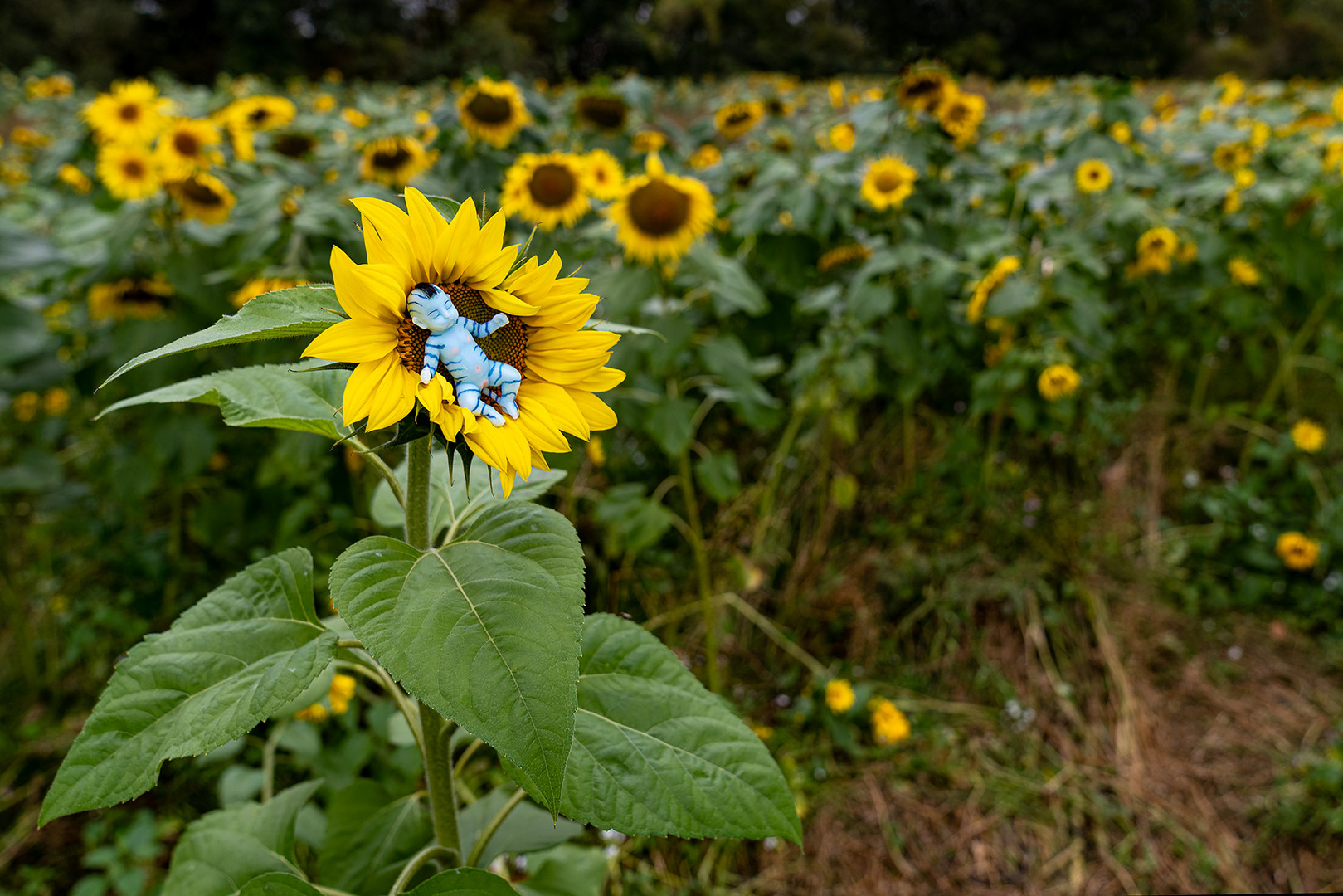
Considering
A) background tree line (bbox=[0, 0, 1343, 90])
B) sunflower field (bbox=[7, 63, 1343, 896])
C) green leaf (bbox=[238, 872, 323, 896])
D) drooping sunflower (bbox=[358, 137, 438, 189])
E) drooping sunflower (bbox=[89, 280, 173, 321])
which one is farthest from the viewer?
background tree line (bbox=[0, 0, 1343, 90])

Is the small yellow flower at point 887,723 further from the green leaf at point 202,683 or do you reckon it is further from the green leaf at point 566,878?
the green leaf at point 202,683

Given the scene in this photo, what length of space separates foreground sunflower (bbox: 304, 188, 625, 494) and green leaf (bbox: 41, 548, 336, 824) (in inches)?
9.1

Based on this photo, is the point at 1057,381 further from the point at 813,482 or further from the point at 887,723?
the point at 887,723

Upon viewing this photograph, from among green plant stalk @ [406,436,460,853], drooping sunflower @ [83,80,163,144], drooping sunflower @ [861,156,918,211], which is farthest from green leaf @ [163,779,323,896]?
drooping sunflower @ [83,80,163,144]

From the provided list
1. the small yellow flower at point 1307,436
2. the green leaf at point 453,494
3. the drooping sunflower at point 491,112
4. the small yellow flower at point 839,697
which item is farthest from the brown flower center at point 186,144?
the small yellow flower at point 1307,436

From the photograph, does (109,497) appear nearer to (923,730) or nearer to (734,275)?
(734,275)

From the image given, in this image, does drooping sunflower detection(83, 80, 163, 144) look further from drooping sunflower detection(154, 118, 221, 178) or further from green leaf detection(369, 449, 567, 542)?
green leaf detection(369, 449, 567, 542)

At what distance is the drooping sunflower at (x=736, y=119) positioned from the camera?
2.94 m

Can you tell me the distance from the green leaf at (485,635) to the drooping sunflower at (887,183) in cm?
185

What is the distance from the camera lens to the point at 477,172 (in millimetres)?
2279

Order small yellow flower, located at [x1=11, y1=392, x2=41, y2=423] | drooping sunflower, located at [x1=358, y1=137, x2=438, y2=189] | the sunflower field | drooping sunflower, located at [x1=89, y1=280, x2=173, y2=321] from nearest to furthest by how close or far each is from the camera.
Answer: the sunflower field < drooping sunflower, located at [x1=89, y1=280, x2=173, y2=321] < drooping sunflower, located at [x1=358, y1=137, x2=438, y2=189] < small yellow flower, located at [x1=11, y1=392, x2=41, y2=423]

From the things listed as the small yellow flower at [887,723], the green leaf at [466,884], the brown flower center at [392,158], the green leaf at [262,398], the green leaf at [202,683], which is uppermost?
the brown flower center at [392,158]

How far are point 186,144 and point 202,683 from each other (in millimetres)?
1984

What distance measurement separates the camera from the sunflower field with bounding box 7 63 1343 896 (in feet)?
5.60
